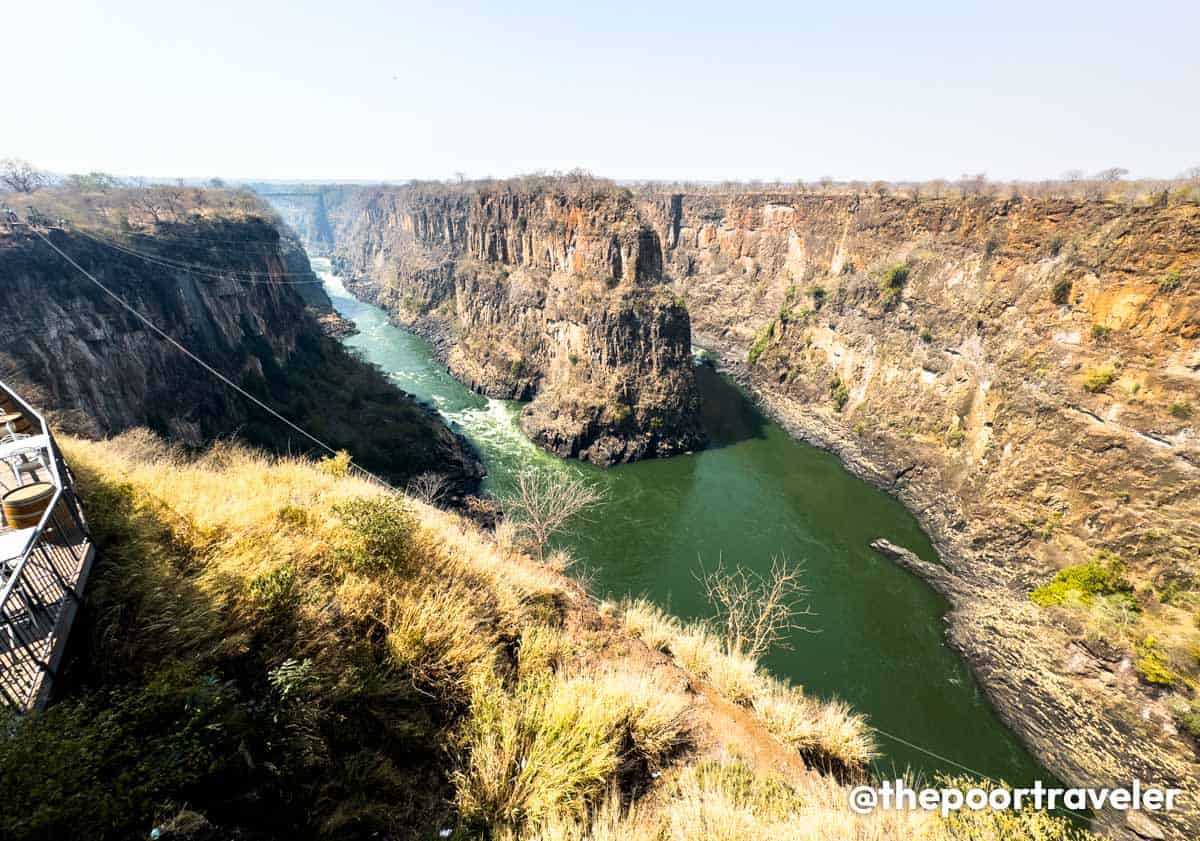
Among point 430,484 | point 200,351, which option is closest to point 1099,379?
point 430,484

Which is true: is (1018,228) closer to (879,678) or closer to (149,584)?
(879,678)

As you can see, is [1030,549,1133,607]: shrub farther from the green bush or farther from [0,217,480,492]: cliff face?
[0,217,480,492]: cliff face

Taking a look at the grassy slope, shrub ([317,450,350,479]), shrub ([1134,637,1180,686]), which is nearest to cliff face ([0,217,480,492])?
shrub ([317,450,350,479])

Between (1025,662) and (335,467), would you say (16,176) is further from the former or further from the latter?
(1025,662)

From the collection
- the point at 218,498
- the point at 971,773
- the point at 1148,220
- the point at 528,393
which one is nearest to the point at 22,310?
the point at 218,498

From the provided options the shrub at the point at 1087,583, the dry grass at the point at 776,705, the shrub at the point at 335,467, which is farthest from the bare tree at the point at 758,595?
the shrub at the point at 335,467

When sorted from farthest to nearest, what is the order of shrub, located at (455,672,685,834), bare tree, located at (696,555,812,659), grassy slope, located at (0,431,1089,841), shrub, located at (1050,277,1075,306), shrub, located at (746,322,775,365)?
shrub, located at (746,322,775,365)
shrub, located at (1050,277,1075,306)
bare tree, located at (696,555,812,659)
shrub, located at (455,672,685,834)
grassy slope, located at (0,431,1089,841)
